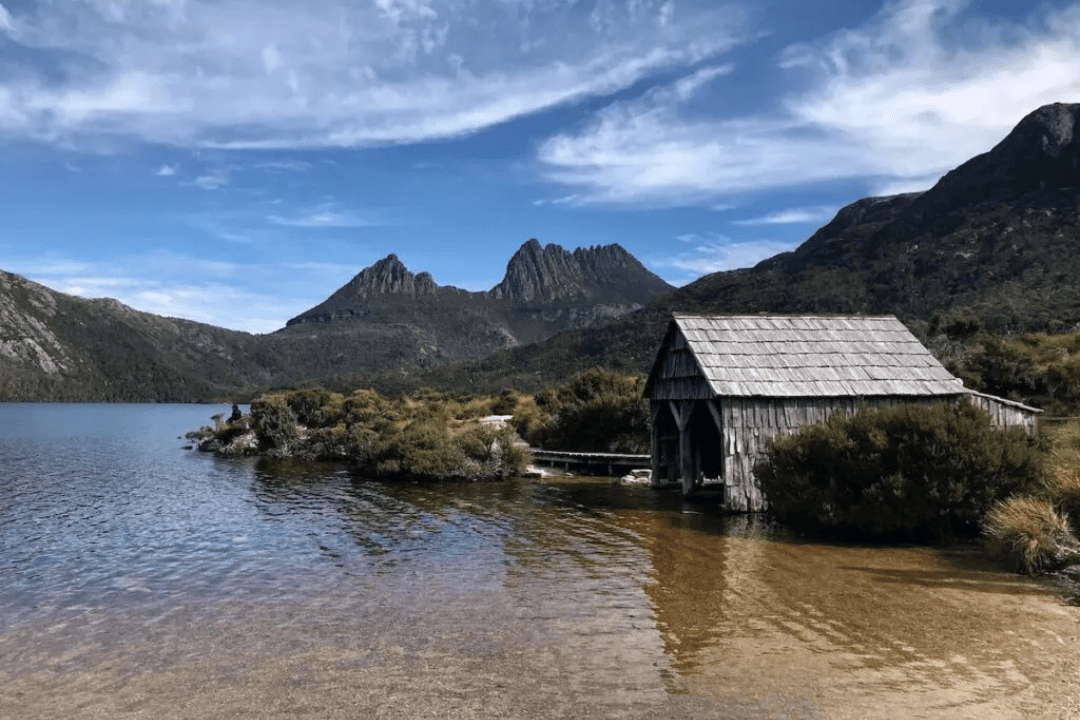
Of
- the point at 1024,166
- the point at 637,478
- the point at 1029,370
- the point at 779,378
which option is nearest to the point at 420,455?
the point at 637,478

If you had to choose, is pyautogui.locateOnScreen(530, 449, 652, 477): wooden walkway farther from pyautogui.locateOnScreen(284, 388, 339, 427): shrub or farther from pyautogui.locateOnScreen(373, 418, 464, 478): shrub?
pyautogui.locateOnScreen(284, 388, 339, 427): shrub

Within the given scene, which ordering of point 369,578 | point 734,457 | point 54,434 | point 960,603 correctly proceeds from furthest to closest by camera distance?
point 54,434, point 734,457, point 369,578, point 960,603

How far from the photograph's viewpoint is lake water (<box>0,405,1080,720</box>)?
24.0 feet

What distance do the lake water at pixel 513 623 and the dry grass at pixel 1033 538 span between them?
0.58 metres

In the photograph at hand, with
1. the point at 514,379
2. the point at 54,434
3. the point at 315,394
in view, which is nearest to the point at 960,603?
the point at 315,394

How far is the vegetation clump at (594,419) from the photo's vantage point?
32062mm

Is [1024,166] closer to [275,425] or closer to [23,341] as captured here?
[275,425]

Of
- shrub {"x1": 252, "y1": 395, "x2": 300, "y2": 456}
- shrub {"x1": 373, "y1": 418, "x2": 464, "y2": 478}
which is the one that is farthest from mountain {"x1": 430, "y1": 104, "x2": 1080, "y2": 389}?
shrub {"x1": 373, "y1": 418, "x2": 464, "y2": 478}

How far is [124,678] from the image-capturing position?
8.09m

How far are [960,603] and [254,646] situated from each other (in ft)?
32.3

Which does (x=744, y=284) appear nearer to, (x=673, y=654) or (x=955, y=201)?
(x=955, y=201)

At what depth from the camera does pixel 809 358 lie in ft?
63.8

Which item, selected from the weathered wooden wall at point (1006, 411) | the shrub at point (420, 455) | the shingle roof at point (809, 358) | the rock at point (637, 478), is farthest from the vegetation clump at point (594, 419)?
the weathered wooden wall at point (1006, 411)

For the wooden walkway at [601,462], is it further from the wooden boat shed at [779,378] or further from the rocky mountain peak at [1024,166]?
the rocky mountain peak at [1024,166]
